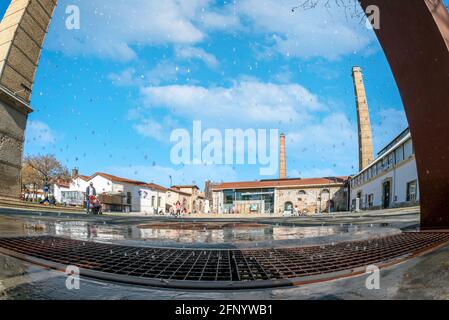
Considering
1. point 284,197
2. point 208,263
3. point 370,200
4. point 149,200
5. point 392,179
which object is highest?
point 392,179

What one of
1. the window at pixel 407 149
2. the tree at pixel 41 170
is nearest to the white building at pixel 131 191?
the tree at pixel 41 170

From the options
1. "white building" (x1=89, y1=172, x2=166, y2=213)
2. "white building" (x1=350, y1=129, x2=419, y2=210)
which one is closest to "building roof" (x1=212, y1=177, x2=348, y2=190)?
"white building" (x1=350, y1=129, x2=419, y2=210)

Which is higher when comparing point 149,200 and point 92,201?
point 92,201

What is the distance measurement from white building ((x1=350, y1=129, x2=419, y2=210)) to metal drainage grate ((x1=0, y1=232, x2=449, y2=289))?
20101 millimetres

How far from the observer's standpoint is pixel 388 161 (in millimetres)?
27328

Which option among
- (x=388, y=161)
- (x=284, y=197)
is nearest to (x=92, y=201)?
(x=388, y=161)

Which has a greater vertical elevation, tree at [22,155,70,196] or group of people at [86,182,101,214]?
tree at [22,155,70,196]

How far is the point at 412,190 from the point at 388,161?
6910 millimetres

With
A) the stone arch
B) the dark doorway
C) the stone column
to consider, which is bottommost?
the dark doorway

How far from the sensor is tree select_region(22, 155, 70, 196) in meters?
39.0

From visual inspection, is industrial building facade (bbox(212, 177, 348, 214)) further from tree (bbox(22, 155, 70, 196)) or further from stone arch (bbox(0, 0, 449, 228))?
stone arch (bbox(0, 0, 449, 228))

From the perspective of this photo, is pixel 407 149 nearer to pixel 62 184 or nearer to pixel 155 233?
pixel 155 233

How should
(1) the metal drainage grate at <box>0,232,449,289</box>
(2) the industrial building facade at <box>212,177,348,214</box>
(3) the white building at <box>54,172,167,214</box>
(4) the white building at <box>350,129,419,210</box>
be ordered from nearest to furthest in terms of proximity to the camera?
1. (1) the metal drainage grate at <box>0,232,449,289</box>
2. (4) the white building at <box>350,129,419,210</box>
3. (3) the white building at <box>54,172,167,214</box>
4. (2) the industrial building facade at <box>212,177,348,214</box>
